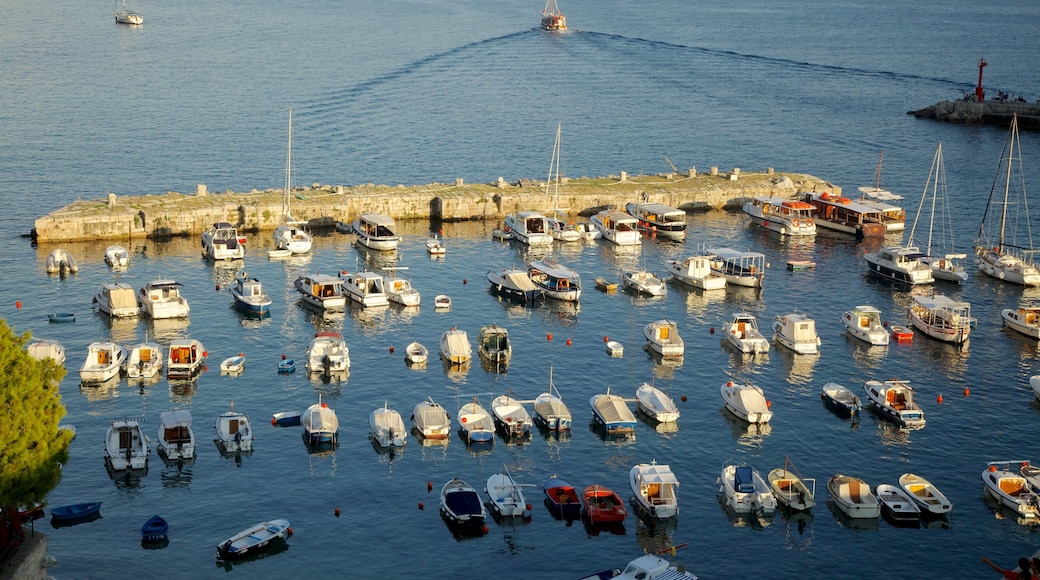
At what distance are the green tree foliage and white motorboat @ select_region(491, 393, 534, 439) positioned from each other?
2986 centimetres

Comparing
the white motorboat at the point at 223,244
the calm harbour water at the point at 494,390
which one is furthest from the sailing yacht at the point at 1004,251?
the white motorboat at the point at 223,244

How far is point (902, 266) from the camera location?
110 metres

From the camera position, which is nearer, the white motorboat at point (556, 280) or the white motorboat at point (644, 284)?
the white motorboat at point (556, 280)

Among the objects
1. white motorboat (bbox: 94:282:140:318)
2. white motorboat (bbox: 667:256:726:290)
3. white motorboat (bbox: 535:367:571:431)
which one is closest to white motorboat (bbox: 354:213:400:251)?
white motorboat (bbox: 94:282:140:318)

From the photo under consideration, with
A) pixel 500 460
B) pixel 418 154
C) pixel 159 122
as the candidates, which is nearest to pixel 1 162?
pixel 159 122

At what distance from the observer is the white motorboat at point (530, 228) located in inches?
4692

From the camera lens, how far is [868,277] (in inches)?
4444

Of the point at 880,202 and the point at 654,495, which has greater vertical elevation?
the point at 880,202

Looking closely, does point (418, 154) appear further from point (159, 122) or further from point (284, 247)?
point (284, 247)

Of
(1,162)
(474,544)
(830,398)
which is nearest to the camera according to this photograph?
(474,544)

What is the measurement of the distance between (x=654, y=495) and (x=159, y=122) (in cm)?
13474

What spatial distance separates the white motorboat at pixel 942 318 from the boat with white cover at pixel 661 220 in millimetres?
30317

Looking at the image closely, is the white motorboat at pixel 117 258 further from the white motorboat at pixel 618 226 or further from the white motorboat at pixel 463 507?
the white motorboat at pixel 463 507

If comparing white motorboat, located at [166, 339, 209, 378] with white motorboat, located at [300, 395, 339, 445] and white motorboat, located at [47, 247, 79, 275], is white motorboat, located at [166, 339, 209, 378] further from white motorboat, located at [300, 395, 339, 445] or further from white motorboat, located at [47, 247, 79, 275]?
white motorboat, located at [47, 247, 79, 275]
